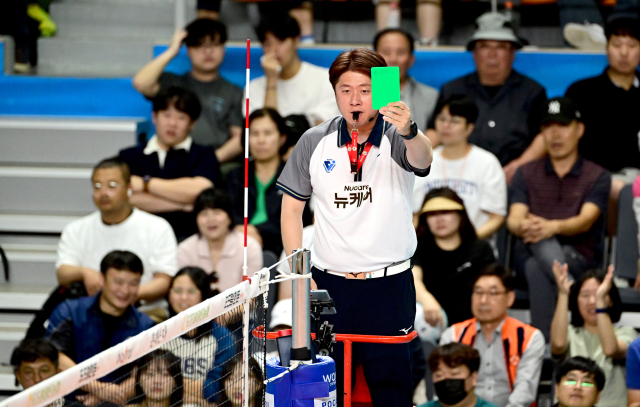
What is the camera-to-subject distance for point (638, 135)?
281 inches

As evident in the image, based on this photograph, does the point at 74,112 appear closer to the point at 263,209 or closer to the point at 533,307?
the point at 263,209

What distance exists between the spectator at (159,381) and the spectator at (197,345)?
55mm

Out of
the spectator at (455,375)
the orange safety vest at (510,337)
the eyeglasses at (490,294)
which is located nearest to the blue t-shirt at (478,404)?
the spectator at (455,375)

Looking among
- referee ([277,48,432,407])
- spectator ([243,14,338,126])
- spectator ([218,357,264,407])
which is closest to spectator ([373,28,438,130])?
spectator ([243,14,338,126])

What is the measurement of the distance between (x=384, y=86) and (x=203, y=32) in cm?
469

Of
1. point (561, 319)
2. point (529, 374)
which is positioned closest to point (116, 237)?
point (529, 374)

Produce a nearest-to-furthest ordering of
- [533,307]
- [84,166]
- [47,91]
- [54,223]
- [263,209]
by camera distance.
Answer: [533,307] < [263,209] < [54,223] < [84,166] < [47,91]

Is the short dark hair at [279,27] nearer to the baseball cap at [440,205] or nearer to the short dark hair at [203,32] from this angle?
Answer: the short dark hair at [203,32]

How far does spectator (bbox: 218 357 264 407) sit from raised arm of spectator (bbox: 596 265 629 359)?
2.43 metres

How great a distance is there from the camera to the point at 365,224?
3.57m

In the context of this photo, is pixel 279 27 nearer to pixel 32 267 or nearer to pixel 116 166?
pixel 116 166

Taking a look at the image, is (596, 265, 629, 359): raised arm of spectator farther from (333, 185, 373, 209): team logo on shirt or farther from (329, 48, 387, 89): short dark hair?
(329, 48, 387, 89): short dark hair

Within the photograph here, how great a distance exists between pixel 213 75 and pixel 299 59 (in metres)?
0.85

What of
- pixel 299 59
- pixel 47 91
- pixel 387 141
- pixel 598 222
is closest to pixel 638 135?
pixel 598 222
